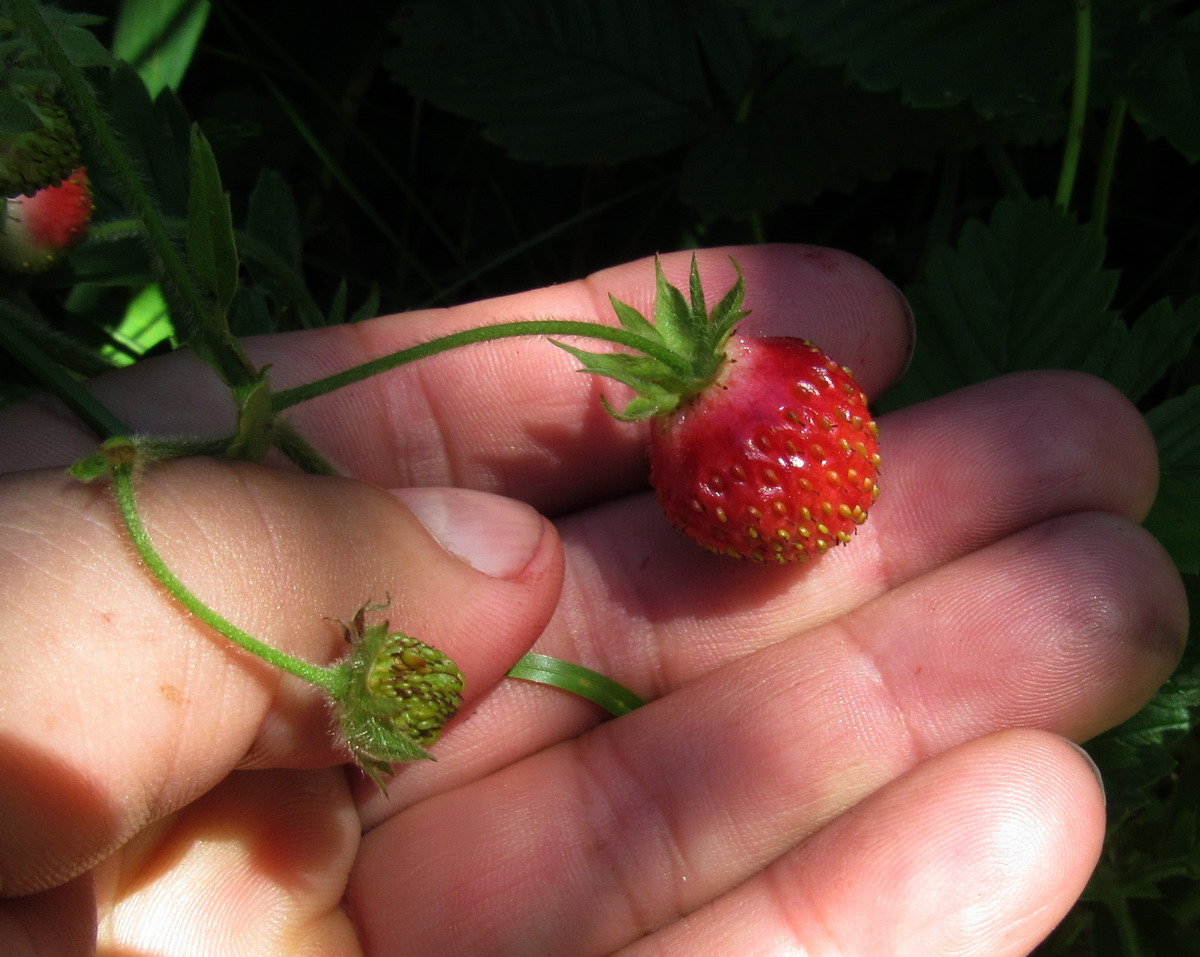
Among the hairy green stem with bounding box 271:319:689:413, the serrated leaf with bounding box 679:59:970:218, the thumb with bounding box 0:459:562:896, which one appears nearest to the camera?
the thumb with bounding box 0:459:562:896

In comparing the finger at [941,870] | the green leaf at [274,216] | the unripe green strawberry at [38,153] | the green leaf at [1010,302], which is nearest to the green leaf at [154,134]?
the green leaf at [274,216]

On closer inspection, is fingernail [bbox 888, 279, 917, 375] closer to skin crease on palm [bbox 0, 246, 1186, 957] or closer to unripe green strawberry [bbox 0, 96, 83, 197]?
skin crease on palm [bbox 0, 246, 1186, 957]

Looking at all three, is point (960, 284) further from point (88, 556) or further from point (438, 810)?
point (88, 556)

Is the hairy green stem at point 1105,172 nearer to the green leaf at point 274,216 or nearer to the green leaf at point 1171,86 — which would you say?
the green leaf at point 1171,86

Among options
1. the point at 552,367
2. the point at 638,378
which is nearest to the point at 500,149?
the point at 552,367

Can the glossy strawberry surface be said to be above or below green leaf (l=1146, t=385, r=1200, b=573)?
above

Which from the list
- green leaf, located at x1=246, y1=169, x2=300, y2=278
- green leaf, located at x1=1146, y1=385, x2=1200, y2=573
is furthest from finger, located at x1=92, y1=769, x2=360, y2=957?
green leaf, located at x1=1146, y1=385, x2=1200, y2=573
